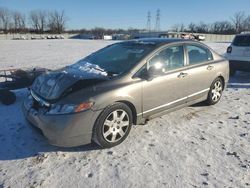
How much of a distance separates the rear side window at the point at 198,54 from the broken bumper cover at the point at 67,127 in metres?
2.53

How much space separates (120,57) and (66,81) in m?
1.20

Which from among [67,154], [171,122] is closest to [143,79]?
[171,122]

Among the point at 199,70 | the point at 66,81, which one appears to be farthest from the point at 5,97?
the point at 199,70

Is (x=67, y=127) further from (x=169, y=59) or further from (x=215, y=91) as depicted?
(x=215, y=91)

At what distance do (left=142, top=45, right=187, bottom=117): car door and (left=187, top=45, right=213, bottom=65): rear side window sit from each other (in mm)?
272

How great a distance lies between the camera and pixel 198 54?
576 cm

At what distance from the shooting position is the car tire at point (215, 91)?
240 inches

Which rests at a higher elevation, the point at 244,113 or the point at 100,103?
the point at 100,103

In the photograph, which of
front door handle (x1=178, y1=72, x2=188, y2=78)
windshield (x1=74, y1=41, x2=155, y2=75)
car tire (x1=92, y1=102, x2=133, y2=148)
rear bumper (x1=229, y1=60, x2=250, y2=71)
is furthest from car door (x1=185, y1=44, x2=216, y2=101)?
rear bumper (x1=229, y1=60, x2=250, y2=71)

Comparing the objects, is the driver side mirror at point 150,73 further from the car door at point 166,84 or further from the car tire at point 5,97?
the car tire at point 5,97

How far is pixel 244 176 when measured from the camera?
3430 mm

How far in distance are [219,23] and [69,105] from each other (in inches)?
4591

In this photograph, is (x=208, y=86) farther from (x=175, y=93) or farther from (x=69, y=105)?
(x=69, y=105)

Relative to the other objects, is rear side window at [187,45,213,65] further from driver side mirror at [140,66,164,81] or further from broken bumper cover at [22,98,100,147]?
broken bumper cover at [22,98,100,147]
